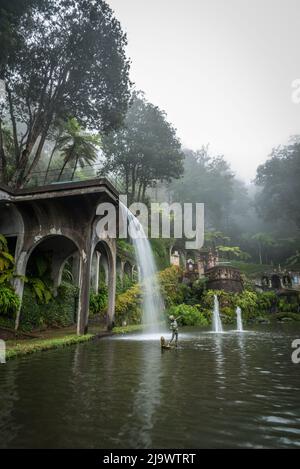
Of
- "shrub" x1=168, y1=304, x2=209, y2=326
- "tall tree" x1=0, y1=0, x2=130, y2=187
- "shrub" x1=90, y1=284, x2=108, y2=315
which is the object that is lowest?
"shrub" x1=168, y1=304, x2=209, y2=326

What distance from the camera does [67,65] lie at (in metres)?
18.5

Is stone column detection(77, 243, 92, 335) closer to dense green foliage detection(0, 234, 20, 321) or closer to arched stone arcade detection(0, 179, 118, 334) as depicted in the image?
arched stone arcade detection(0, 179, 118, 334)

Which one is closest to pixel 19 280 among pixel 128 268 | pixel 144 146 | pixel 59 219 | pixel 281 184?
pixel 59 219

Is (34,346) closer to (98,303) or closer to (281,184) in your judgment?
(98,303)

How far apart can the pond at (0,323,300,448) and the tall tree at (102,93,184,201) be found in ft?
92.2

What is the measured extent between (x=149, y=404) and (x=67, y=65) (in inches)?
756

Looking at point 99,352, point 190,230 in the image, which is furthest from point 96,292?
point 190,230

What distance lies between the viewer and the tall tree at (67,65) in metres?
17.8

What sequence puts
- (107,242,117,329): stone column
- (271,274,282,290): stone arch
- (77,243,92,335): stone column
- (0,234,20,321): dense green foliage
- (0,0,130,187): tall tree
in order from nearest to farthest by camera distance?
1. (0,234,20,321): dense green foliage
2. (77,243,92,335): stone column
3. (0,0,130,187): tall tree
4. (107,242,117,329): stone column
5. (271,274,282,290): stone arch

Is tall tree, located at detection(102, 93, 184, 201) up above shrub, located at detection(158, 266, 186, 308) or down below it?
above

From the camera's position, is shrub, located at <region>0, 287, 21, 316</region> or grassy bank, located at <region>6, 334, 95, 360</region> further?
shrub, located at <region>0, 287, 21, 316</region>

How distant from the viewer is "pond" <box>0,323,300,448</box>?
138 inches

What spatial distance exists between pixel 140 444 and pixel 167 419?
0.83 m

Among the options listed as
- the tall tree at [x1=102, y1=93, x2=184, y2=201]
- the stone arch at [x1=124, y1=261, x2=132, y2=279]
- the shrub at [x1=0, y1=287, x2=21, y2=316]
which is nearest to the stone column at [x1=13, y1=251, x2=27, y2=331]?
the shrub at [x1=0, y1=287, x2=21, y2=316]
